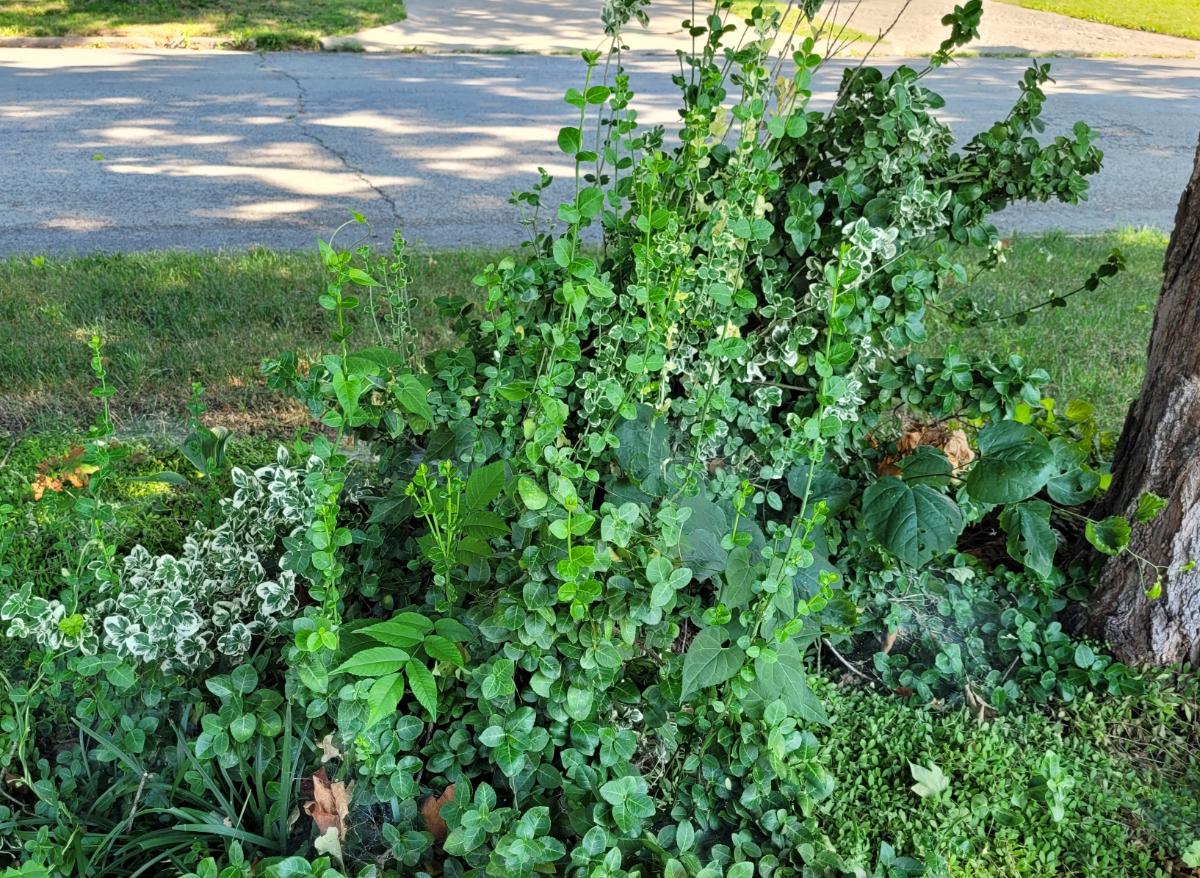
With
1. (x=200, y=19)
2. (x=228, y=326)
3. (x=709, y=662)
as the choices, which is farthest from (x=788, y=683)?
(x=200, y=19)

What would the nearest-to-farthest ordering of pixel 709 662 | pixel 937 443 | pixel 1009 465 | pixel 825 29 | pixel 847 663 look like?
pixel 709 662, pixel 1009 465, pixel 847 663, pixel 937 443, pixel 825 29

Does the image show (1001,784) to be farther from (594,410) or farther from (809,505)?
(594,410)

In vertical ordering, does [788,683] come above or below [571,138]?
below

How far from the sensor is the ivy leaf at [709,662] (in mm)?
1910

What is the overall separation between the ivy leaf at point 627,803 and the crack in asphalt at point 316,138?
16.5 feet

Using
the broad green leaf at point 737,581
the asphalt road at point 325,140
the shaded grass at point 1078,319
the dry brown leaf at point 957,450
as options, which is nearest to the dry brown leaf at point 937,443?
the dry brown leaf at point 957,450

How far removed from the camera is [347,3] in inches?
562

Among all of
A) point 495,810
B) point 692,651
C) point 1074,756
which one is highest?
point 692,651

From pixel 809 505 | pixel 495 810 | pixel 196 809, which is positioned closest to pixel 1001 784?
pixel 809 505

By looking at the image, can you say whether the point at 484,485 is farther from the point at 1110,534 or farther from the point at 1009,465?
the point at 1110,534

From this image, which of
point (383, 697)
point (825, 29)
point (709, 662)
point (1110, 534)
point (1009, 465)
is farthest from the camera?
point (825, 29)

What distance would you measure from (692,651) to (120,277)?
154 inches

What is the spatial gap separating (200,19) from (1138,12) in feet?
52.4

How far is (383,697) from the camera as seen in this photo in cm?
172
